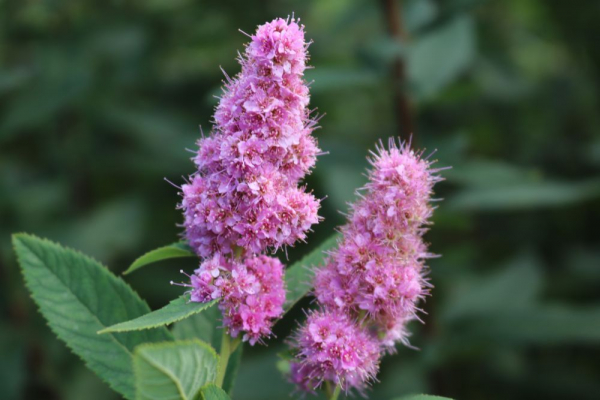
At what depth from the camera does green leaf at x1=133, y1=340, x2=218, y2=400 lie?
1230mm

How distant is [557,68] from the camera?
5.89 m

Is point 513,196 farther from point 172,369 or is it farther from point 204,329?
point 172,369

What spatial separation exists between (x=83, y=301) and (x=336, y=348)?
0.66m

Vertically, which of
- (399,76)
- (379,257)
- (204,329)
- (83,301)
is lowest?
(83,301)

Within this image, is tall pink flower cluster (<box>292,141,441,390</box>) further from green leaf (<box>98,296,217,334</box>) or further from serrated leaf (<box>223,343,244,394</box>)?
green leaf (<box>98,296,217,334</box>)

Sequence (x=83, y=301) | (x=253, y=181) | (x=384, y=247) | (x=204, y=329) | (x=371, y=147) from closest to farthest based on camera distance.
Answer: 1. (x=253, y=181)
2. (x=384, y=247)
3. (x=83, y=301)
4. (x=204, y=329)
5. (x=371, y=147)

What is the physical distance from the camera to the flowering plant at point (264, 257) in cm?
151

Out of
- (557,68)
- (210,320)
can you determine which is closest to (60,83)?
(210,320)

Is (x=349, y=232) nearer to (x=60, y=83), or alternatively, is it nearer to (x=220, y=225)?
(x=220, y=225)

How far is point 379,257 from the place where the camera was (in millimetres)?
1608

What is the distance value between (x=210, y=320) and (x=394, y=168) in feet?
2.23

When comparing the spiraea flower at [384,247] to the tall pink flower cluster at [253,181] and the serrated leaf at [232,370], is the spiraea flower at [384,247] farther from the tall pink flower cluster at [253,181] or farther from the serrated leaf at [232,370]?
the serrated leaf at [232,370]

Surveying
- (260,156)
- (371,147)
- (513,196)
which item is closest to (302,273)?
(260,156)

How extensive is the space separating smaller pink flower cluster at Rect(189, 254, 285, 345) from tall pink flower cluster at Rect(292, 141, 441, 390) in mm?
104
